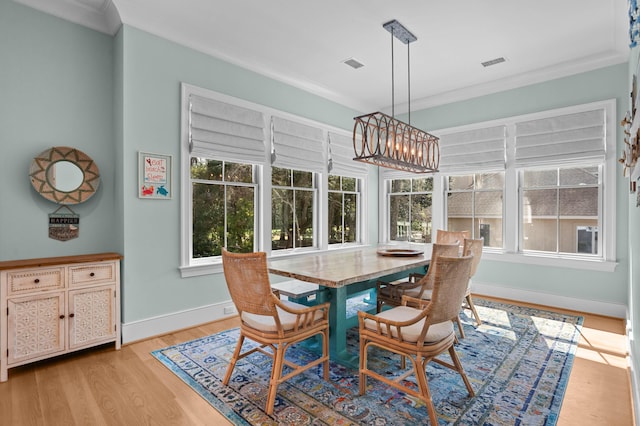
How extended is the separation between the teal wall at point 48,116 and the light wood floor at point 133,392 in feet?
3.49

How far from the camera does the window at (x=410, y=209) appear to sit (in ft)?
18.9

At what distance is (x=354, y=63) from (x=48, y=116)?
3.35 metres

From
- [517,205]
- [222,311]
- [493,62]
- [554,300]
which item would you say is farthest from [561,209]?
[222,311]

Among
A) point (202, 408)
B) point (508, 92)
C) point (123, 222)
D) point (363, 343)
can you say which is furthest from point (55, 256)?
point (508, 92)

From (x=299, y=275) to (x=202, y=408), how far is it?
41.7 inches

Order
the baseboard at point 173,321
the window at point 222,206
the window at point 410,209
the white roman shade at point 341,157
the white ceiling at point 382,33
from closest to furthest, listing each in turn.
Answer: the white ceiling at point 382,33 → the baseboard at point 173,321 → the window at point 222,206 → the white roman shade at point 341,157 → the window at point 410,209

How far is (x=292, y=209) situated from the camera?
4.84 metres

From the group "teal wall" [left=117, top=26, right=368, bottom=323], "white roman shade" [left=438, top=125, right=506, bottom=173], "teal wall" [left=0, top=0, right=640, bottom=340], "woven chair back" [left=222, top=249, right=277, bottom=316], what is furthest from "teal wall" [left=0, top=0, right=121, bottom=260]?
"white roman shade" [left=438, top=125, right=506, bottom=173]

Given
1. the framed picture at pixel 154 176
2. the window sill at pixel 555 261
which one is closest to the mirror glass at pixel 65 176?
the framed picture at pixel 154 176

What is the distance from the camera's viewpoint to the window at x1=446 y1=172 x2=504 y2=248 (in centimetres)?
494

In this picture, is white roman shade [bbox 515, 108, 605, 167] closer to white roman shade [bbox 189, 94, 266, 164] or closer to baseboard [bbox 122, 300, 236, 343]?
white roman shade [bbox 189, 94, 266, 164]

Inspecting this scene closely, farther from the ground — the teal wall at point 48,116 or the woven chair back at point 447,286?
the teal wall at point 48,116

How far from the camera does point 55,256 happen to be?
121 inches

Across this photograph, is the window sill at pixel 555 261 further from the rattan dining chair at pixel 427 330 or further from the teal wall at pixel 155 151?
the teal wall at pixel 155 151
